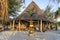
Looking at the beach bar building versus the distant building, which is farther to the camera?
the beach bar building

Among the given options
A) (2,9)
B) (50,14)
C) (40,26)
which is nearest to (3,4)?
(2,9)

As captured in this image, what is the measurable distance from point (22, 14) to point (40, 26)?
3.71 m

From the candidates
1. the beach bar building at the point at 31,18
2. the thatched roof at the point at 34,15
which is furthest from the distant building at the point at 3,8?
the thatched roof at the point at 34,15

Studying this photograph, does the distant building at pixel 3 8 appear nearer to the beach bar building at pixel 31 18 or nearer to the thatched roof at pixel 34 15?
the beach bar building at pixel 31 18

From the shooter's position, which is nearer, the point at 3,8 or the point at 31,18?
the point at 3,8

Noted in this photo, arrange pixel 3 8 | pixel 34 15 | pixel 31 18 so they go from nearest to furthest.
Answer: pixel 3 8, pixel 31 18, pixel 34 15

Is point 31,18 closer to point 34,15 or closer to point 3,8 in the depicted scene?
point 34,15

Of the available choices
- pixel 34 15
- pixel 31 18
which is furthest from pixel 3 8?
pixel 34 15

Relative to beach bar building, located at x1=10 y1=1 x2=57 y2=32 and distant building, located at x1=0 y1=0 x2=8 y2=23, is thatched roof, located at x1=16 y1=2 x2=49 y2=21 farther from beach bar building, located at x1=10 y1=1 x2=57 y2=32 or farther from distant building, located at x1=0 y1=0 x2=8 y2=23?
distant building, located at x1=0 y1=0 x2=8 y2=23

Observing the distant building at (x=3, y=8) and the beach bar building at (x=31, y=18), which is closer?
the distant building at (x=3, y=8)

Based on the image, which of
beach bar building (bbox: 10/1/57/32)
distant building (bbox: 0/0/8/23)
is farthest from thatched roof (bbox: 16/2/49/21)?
distant building (bbox: 0/0/8/23)

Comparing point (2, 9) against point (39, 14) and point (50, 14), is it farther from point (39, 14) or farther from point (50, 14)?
point (50, 14)

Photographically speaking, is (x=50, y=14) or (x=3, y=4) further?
(x=50, y=14)

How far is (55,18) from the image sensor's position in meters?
34.4
